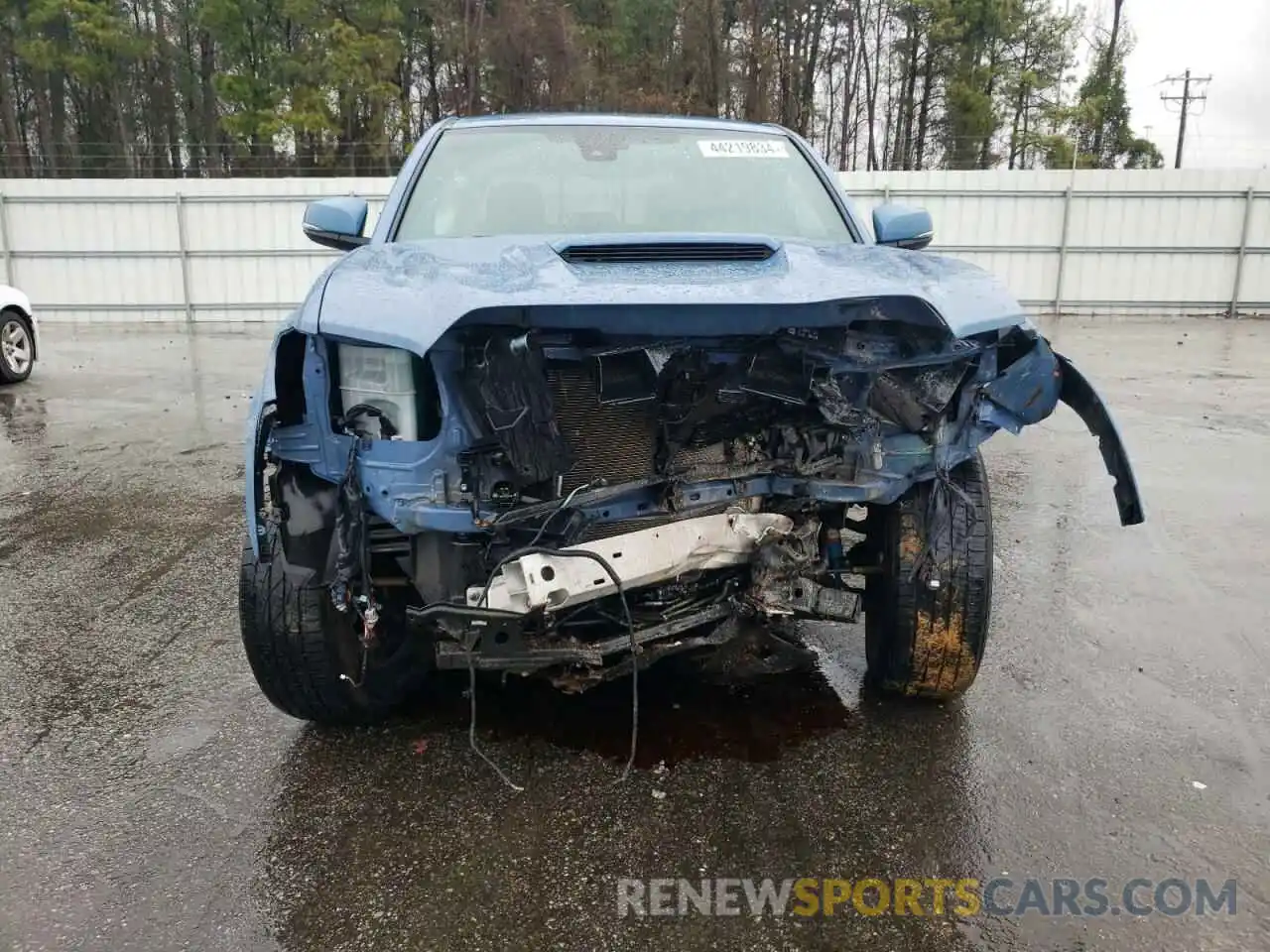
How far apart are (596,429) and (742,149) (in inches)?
79.3

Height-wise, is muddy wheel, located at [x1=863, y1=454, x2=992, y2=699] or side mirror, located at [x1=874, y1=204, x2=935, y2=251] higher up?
side mirror, located at [x1=874, y1=204, x2=935, y2=251]

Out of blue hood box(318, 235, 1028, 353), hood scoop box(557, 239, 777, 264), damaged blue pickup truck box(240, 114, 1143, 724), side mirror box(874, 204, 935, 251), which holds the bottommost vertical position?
damaged blue pickup truck box(240, 114, 1143, 724)

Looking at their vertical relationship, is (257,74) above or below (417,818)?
above

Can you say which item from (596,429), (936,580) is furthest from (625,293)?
(936,580)

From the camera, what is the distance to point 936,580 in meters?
2.87

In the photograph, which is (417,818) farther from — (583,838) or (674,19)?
(674,19)

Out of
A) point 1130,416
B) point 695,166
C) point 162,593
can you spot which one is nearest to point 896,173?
point 1130,416

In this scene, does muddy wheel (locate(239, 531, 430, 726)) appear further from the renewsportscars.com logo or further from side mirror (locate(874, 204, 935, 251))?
side mirror (locate(874, 204, 935, 251))

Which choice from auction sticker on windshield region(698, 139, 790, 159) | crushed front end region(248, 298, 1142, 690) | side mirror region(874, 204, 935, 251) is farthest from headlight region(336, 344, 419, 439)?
side mirror region(874, 204, 935, 251)

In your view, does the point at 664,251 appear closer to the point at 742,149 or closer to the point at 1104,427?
the point at 1104,427

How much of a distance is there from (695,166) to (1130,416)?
5802 mm

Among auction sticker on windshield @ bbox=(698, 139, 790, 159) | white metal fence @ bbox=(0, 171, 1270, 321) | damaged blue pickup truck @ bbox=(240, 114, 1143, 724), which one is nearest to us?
damaged blue pickup truck @ bbox=(240, 114, 1143, 724)

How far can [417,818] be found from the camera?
2596 mm

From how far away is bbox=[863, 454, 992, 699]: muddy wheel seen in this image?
2854 millimetres
